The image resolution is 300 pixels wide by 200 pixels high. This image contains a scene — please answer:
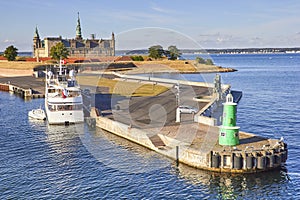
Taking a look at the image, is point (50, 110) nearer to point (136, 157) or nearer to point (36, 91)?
point (136, 157)

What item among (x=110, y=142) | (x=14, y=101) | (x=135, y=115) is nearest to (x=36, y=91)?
(x=14, y=101)

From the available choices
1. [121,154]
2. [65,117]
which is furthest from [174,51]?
[121,154]

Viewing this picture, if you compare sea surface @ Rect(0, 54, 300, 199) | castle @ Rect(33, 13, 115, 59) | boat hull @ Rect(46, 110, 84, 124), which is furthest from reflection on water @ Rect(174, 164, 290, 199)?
castle @ Rect(33, 13, 115, 59)

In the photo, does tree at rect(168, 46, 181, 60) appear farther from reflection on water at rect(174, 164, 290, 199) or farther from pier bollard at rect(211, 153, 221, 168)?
reflection on water at rect(174, 164, 290, 199)

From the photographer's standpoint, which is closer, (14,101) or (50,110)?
(50,110)

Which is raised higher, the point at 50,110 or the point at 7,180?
the point at 50,110

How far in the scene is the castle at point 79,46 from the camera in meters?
170

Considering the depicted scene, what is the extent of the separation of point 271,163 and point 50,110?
29.1 meters

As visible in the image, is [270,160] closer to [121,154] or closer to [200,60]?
[121,154]

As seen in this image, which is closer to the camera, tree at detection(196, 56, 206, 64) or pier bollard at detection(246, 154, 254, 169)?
pier bollard at detection(246, 154, 254, 169)

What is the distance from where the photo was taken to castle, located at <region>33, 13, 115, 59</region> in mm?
169975

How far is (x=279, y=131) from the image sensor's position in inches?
1722

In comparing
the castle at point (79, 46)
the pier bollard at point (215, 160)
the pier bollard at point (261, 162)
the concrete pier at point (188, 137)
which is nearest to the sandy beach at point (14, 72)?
the castle at point (79, 46)

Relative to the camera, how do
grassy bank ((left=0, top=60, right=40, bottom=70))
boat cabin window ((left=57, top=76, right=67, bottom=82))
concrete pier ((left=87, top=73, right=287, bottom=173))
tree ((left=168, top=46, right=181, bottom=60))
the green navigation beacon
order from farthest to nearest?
grassy bank ((left=0, top=60, right=40, bottom=70)), tree ((left=168, top=46, right=181, bottom=60)), boat cabin window ((left=57, top=76, right=67, bottom=82)), the green navigation beacon, concrete pier ((left=87, top=73, right=287, bottom=173))
